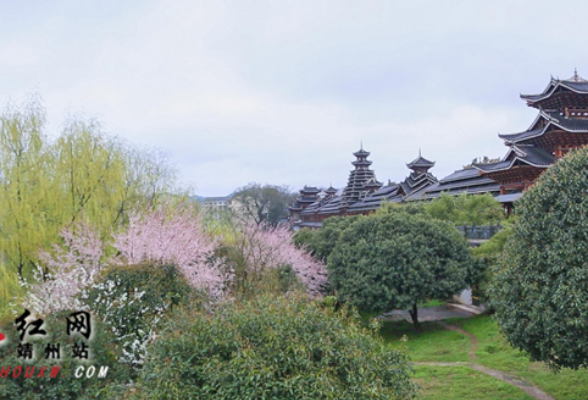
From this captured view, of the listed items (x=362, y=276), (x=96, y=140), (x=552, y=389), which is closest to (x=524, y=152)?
(x=362, y=276)

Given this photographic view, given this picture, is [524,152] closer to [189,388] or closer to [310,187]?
[189,388]

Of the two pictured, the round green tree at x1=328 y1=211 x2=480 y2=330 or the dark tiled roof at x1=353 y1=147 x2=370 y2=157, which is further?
the dark tiled roof at x1=353 y1=147 x2=370 y2=157

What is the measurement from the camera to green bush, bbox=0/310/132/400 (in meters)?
4.70

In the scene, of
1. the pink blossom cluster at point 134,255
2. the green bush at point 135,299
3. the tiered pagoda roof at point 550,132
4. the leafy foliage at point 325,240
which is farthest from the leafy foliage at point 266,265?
the tiered pagoda roof at point 550,132

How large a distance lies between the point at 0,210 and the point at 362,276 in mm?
9801

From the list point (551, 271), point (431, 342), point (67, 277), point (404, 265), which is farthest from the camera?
point (404, 265)

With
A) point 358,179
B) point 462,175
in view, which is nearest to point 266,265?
point 462,175

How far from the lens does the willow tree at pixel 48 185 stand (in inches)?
448

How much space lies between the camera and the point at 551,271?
6.04 metres

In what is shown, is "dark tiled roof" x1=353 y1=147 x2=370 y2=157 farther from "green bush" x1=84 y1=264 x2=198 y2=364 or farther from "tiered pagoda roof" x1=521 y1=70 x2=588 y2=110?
"green bush" x1=84 y1=264 x2=198 y2=364

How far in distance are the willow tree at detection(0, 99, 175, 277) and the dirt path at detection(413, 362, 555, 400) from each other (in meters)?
9.23

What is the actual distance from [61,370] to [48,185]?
8.46m

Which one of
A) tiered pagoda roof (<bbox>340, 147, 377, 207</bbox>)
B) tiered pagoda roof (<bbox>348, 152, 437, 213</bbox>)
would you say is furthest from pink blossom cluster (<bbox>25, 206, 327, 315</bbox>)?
tiered pagoda roof (<bbox>340, 147, 377, 207</bbox>)

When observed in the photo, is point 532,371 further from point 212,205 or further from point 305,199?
point 305,199
